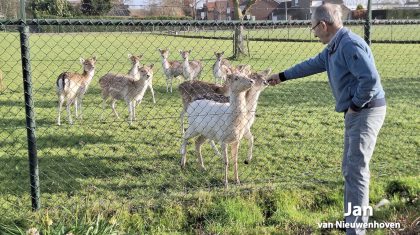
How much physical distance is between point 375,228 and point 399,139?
11.8 feet

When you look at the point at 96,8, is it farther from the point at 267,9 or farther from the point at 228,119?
the point at 228,119

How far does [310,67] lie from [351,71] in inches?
33.2

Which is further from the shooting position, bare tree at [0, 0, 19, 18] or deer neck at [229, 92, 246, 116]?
bare tree at [0, 0, 19, 18]

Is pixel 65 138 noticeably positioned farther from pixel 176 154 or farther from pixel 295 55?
pixel 295 55

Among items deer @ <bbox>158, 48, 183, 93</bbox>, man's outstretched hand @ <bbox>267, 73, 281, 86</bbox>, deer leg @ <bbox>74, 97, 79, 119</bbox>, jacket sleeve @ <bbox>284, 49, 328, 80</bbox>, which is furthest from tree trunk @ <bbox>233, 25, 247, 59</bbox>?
jacket sleeve @ <bbox>284, 49, 328, 80</bbox>

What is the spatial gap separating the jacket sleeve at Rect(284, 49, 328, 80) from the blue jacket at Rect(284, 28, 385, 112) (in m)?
0.28

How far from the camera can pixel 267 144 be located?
286 inches

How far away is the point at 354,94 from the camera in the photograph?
3428mm

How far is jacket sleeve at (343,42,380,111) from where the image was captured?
3.26 meters

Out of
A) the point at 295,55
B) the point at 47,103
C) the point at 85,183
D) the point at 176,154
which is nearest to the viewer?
the point at 85,183

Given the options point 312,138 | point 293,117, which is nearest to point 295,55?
point 293,117

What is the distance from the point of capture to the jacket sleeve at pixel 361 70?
326 centimetres

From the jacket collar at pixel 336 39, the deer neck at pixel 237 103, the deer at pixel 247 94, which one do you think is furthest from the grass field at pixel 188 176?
the jacket collar at pixel 336 39

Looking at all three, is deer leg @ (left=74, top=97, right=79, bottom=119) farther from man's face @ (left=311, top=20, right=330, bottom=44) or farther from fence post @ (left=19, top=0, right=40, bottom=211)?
man's face @ (left=311, top=20, right=330, bottom=44)
